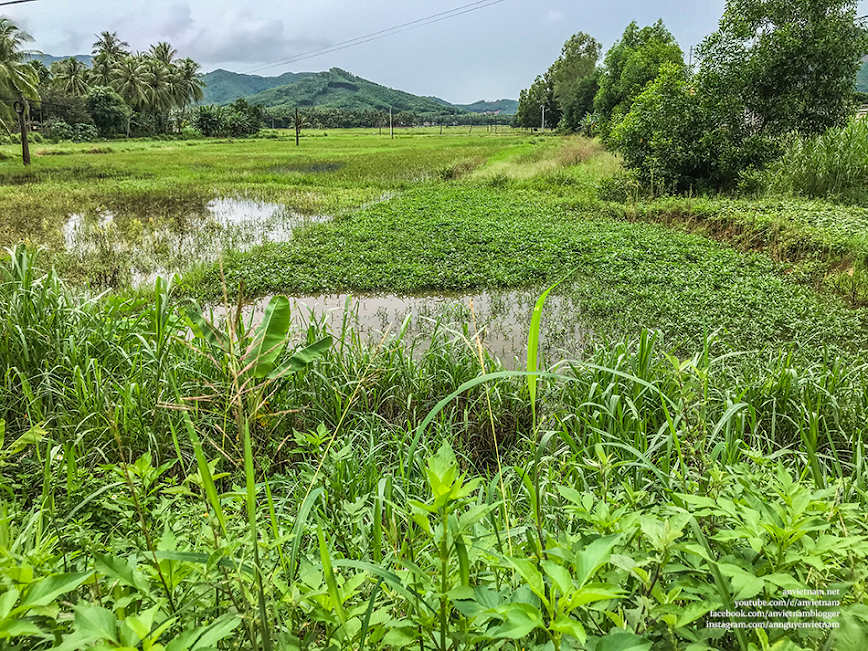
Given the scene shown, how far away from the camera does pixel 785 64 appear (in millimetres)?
10211

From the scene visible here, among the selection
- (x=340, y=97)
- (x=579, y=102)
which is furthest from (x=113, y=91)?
(x=340, y=97)

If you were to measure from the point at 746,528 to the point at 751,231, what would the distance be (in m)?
8.01

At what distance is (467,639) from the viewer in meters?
0.79

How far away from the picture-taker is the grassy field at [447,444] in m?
0.83

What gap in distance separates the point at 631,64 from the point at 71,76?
4980 centimetres

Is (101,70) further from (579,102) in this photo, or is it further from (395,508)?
(395,508)

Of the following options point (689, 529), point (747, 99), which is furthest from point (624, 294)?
point (747, 99)

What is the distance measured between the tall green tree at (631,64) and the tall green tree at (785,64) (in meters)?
9.46

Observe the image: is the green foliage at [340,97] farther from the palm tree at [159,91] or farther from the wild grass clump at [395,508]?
the wild grass clump at [395,508]

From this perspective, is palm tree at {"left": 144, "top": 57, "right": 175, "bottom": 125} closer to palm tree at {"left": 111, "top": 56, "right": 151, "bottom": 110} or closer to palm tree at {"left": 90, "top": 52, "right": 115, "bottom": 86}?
palm tree at {"left": 111, "top": 56, "right": 151, "bottom": 110}

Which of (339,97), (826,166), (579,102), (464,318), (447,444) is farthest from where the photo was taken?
(339,97)

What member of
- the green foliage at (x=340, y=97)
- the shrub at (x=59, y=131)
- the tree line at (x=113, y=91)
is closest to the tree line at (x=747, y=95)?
the tree line at (x=113, y=91)

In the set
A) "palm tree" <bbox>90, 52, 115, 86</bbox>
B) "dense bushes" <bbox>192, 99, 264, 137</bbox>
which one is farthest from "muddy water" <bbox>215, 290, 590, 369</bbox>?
"palm tree" <bbox>90, 52, 115, 86</bbox>

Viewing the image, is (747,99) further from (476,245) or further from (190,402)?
(190,402)
